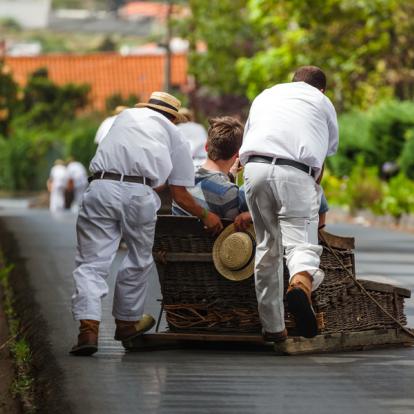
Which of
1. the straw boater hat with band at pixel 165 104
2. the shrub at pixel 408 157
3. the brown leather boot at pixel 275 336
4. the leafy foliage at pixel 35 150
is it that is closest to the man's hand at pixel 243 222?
the brown leather boot at pixel 275 336

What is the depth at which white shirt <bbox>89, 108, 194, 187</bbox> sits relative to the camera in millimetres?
10211

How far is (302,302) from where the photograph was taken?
9633 millimetres

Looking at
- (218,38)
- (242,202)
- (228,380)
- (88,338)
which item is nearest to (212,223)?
(242,202)

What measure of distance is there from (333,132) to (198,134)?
27.4 ft

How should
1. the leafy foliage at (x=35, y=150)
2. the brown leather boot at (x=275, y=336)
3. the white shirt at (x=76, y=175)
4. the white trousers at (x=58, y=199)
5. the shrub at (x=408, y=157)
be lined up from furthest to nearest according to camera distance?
the leafy foliage at (x=35, y=150) < the white shirt at (x=76, y=175) < the white trousers at (x=58, y=199) < the shrub at (x=408, y=157) < the brown leather boot at (x=275, y=336)

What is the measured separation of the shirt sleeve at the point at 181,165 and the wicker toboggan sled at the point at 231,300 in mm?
236

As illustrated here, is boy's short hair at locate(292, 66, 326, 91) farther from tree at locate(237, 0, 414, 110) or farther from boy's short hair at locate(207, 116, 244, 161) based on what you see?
tree at locate(237, 0, 414, 110)

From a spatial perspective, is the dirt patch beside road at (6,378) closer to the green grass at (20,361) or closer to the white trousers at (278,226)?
the green grass at (20,361)

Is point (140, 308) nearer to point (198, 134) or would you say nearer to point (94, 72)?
point (198, 134)

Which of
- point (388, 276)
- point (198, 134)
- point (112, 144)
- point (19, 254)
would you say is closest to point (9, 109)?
point (19, 254)

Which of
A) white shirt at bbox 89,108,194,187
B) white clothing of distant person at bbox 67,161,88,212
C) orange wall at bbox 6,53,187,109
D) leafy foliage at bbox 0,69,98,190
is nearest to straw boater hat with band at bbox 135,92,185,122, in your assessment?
white shirt at bbox 89,108,194,187

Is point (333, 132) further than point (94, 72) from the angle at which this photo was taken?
No

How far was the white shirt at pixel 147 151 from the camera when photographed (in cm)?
1021

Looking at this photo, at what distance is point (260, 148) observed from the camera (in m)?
10.1
